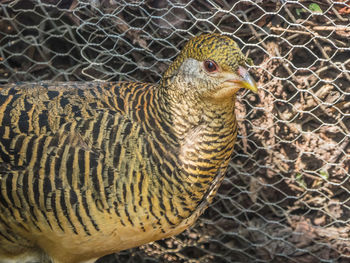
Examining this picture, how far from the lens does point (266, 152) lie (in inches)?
134

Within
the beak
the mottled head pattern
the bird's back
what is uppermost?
the mottled head pattern

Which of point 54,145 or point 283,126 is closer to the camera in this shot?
point 54,145

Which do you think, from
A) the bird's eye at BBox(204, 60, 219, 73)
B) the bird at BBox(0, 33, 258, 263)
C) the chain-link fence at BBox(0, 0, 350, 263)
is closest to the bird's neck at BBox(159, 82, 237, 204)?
the bird at BBox(0, 33, 258, 263)

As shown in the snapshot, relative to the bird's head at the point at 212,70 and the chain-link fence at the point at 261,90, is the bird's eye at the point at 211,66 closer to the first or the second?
the bird's head at the point at 212,70

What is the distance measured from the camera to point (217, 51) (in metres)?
2.28

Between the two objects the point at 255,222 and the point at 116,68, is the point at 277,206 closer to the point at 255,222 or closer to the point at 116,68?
the point at 255,222

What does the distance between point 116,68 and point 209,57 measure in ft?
4.66

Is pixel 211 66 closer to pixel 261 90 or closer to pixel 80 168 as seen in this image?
pixel 80 168

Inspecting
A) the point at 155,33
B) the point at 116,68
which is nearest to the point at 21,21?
the point at 116,68

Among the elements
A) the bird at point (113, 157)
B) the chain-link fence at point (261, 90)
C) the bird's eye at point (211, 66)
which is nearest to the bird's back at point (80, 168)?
the bird at point (113, 157)

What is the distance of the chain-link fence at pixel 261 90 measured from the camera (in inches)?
127

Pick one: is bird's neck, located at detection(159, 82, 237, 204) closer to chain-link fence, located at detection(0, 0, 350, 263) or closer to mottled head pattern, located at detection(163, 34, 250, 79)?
mottled head pattern, located at detection(163, 34, 250, 79)

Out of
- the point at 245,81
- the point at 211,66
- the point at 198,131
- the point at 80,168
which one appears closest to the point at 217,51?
the point at 211,66

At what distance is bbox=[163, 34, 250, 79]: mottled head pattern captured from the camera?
7.42 ft
